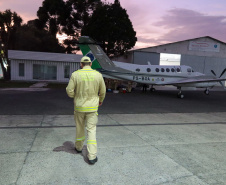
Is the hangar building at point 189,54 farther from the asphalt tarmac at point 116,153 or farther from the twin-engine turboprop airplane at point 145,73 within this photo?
the asphalt tarmac at point 116,153

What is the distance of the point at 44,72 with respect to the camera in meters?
26.0

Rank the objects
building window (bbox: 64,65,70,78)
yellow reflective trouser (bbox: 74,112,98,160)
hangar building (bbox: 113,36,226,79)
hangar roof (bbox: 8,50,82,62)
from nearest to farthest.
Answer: yellow reflective trouser (bbox: 74,112,98,160) → hangar roof (bbox: 8,50,82,62) → building window (bbox: 64,65,70,78) → hangar building (bbox: 113,36,226,79)

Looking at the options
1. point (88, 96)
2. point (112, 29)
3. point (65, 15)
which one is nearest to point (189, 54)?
point (112, 29)

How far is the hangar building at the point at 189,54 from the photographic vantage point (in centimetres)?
2698

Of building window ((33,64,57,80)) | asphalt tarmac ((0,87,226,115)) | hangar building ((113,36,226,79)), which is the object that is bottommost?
asphalt tarmac ((0,87,226,115))

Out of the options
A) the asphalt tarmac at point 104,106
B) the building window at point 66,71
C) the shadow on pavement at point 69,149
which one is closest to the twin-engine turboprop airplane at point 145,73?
the asphalt tarmac at point 104,106

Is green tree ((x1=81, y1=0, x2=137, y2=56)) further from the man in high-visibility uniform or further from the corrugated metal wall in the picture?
the man in high-visibility uniform

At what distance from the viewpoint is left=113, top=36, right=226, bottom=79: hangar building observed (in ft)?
88.5

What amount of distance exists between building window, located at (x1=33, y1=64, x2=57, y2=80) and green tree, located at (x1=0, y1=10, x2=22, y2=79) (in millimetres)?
6191

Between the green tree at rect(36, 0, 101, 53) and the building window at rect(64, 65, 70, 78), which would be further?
the green tree at rect(36, 0, 101, 53)

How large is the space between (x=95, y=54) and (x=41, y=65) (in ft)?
46.3

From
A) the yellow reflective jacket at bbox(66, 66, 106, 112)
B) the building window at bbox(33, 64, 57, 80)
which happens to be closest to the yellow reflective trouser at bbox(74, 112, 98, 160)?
the yellow reflective jacket at bbox(66, 66, 106, 112)

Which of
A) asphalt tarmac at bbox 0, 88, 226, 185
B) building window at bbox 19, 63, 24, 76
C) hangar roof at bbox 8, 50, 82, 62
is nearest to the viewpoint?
asphalt tarmac at bbox 0, 88, 226, 185

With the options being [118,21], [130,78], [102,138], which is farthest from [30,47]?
[102,138]
